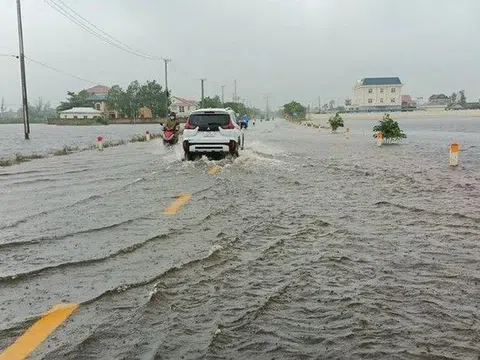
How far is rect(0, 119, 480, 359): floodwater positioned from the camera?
3.78 metres

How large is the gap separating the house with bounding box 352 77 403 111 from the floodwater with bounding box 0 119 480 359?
139 meters

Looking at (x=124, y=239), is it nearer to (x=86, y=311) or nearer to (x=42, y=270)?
(x=42, y=270)

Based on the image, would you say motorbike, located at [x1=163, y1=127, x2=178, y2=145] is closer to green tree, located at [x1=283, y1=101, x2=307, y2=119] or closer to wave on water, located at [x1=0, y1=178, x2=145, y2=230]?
wave on water, located at [x1=0, y1=178, x2=145, y2=230]

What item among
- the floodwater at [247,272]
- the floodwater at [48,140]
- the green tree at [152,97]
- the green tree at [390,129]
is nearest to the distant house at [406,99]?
the green tree at [152,97]

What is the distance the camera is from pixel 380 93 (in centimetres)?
14512

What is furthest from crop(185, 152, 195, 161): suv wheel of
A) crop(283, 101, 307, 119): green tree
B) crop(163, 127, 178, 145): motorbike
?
crop(283, 101, 307, 119): green tree

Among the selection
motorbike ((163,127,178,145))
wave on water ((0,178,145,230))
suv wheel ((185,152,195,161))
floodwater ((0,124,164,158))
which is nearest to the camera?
wave on water ((0,178,145,230))

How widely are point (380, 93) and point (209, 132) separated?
135876 millimetres

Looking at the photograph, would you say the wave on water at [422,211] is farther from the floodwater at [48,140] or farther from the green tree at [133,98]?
the green tree at [133,98]

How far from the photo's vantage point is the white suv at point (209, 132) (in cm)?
1755

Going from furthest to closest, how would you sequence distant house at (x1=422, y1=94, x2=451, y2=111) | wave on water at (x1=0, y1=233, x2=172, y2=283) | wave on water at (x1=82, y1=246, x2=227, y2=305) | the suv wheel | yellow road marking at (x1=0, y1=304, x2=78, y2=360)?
distant house at (x1=422, y1=94, x2=451, y2=111) → the suv wheel → wave on water at (x1=0, y1=233, x2=172, y2=283) → wave on water at (x1=82, y1=246, x2=227, y2=305) → yellow road marking at (x1=0, y1=304, x2=78, y2=360)

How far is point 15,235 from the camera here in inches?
292

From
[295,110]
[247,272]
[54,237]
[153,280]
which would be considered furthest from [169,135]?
[295,110]

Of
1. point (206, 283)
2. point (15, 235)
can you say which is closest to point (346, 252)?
point (206, 283)
